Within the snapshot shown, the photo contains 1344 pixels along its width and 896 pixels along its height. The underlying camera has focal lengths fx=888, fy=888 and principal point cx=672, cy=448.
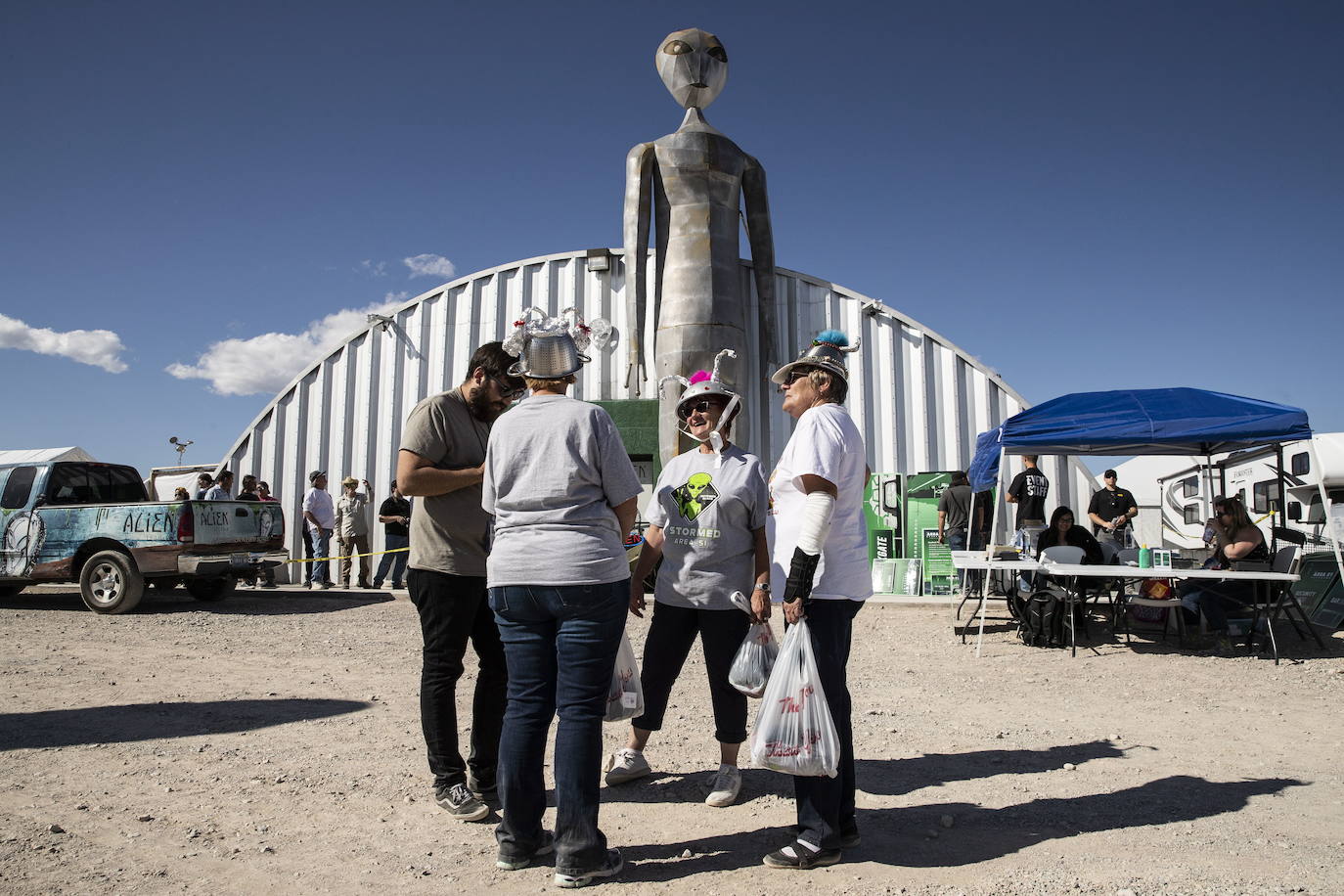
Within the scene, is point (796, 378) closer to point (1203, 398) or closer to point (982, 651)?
point (982, 651)

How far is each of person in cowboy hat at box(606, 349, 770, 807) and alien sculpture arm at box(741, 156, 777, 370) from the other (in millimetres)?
9949

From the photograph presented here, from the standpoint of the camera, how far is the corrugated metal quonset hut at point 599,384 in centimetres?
1408

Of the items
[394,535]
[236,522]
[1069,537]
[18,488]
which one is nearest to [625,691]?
[1069,537]

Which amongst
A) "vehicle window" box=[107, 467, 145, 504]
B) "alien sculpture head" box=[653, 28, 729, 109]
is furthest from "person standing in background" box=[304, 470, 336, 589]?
"alien sculpture head" box=[653, 28, 729, 109]

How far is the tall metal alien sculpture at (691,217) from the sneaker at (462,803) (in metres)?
8.62

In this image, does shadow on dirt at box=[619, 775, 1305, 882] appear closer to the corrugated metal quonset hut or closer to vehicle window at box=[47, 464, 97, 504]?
vehicle window at box=[47, 464, 97, 504]

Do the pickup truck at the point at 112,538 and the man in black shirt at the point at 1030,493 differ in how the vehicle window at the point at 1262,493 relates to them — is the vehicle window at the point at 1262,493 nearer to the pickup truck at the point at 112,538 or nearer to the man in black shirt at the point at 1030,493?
the man in black shirt at the point at 1030,493

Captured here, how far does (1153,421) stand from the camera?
27.1 feet

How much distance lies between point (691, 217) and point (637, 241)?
0.95m

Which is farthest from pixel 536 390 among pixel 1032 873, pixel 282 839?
pixel 1032 873

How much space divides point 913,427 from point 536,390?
12.0m

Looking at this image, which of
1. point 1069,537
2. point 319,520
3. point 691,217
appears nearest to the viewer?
point 1069,537

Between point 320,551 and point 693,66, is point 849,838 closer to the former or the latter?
point 693,66

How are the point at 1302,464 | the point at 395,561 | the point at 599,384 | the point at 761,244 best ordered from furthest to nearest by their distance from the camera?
the point at 599,384, the point at 1302,464, the point at 761,244, the point at 395,561
